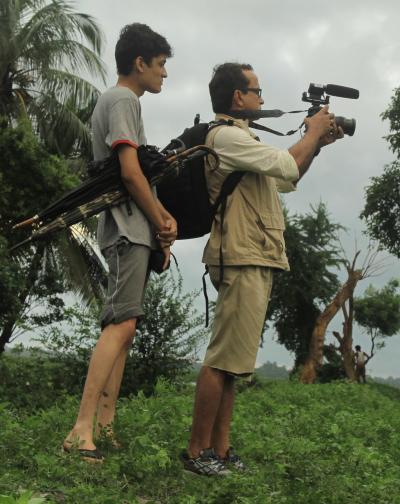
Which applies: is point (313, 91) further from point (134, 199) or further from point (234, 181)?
point (134, 199)

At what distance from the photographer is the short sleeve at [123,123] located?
489cm

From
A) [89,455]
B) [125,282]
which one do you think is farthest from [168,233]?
[89,455]

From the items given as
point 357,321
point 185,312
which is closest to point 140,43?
point 185,312

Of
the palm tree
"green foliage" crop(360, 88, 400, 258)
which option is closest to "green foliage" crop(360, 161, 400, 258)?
"green foliage" crop(360, 88, 400, 258)

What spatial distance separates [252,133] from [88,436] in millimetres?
1970

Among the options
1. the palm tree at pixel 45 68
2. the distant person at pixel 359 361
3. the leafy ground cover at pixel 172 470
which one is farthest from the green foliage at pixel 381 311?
the leafy ground cover at pixel 172 470

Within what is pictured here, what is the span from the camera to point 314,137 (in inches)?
206

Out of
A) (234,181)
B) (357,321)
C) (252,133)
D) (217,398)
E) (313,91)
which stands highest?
(357,321)

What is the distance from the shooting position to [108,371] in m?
4.84

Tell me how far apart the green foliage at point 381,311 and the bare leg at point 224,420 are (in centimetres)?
4615

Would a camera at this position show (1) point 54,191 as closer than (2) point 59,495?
No

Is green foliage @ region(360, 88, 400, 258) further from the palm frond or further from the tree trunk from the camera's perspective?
the palm frond

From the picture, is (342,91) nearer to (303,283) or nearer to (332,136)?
(332,136)

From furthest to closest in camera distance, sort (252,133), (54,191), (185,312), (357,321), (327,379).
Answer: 1. (357,321)
2. (327,379)
3. (54,191)
4. (185,312)
5. (252,133)
